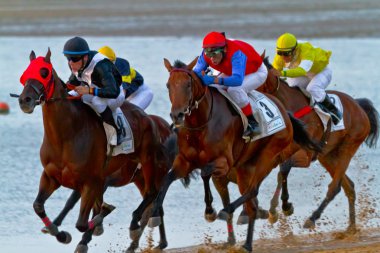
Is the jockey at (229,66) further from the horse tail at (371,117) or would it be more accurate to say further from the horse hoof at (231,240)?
the horse tail at (371,117)

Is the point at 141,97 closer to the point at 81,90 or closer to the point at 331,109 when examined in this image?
the point at 81,90

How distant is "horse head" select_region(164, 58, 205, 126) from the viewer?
9.81 m

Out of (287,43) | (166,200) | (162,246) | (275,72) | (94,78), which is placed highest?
(287,43)

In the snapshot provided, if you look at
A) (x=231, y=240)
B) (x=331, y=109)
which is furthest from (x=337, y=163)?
(x=231, y=240)

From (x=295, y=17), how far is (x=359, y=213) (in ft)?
80.0

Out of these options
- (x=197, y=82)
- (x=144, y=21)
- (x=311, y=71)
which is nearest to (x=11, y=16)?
(x=144, y=21)

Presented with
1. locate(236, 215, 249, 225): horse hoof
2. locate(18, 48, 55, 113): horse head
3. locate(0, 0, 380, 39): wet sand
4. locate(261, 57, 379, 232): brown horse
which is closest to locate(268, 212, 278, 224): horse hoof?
locate(261, 57, 379, 232): brown horse

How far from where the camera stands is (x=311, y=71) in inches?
530

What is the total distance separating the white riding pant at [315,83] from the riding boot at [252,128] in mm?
2356

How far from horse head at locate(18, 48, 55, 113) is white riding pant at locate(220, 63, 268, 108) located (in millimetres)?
2032

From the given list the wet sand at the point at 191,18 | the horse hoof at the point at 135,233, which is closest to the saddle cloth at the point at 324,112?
the horse hoof at the point at 135,233

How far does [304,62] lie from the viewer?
42.6 ft

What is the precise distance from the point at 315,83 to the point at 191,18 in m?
24.9

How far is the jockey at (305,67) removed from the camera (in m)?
12.8
